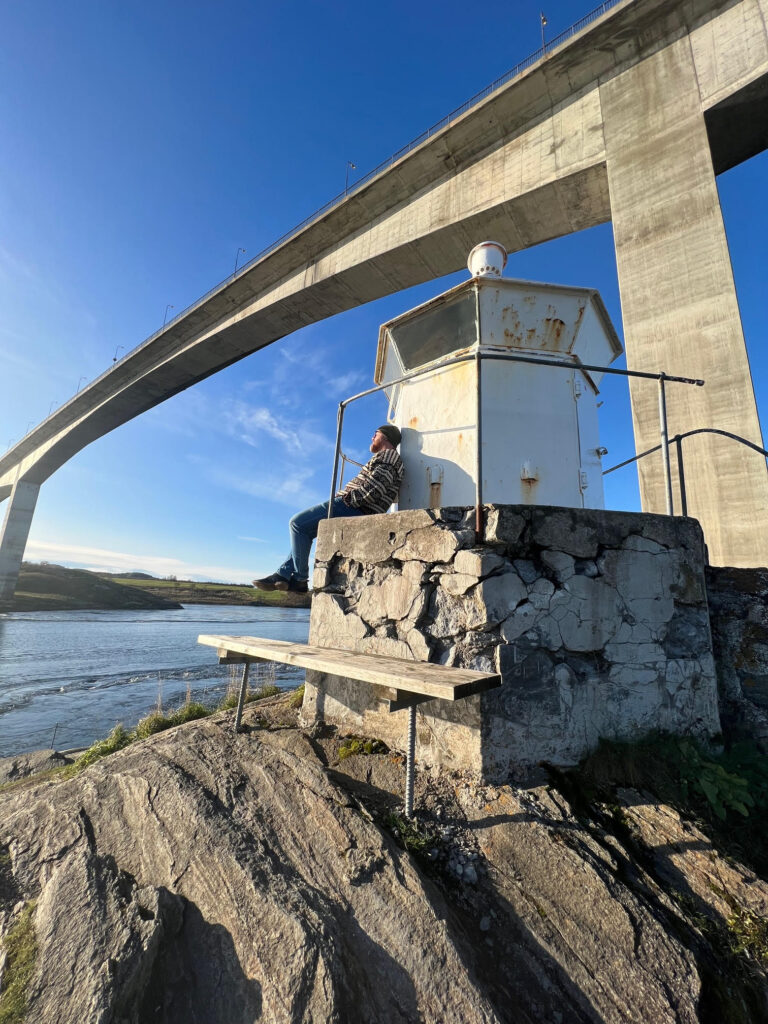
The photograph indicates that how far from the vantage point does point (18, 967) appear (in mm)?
1510

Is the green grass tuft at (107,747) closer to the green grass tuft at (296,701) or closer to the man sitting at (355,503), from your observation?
the green grass tuft at (296,701)

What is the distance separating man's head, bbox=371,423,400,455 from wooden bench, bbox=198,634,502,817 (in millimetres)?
1876

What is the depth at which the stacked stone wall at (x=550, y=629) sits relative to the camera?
247 cm

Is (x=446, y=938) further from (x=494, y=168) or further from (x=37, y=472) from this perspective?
(x=37, y=472)

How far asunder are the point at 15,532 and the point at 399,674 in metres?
42.8

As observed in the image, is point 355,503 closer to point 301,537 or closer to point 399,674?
point 301,537

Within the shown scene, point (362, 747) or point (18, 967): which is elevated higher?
point (362, 747)

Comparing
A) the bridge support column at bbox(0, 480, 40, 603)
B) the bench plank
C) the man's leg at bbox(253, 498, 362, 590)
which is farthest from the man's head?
the bridge support column at bbox(0, 480, 40, 603)

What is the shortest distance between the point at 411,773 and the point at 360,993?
809 mm

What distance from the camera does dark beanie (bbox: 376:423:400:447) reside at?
3.97m

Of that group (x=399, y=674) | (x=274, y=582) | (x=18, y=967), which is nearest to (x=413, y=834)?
(x=399, y=674)

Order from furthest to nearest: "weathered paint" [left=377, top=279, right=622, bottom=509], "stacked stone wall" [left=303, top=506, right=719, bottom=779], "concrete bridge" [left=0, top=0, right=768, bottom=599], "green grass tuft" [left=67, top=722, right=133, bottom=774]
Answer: "concrete bridge" [left=0, top=0, right=768, bottom=599] < "green grass tuft" [left=67, top=722, right=133, bottom=774] < "weathered paint" [left=377, top=279, right=622, bottom=509] < "stacked stone wall" [left=303, top=506, right=719, bottom=779]

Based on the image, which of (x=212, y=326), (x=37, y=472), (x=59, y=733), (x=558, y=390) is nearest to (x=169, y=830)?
(x=558, y=390)

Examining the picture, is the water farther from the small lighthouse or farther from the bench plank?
the small lighthouse
